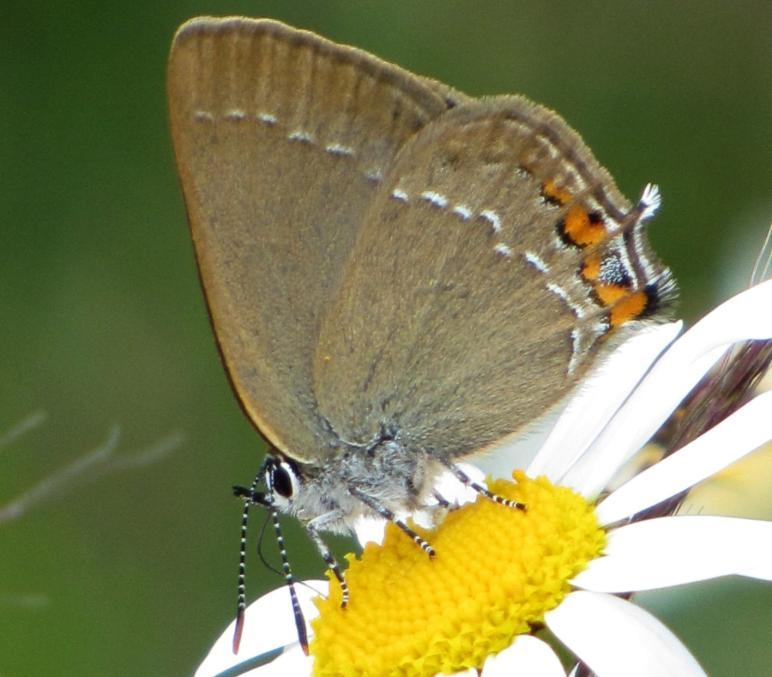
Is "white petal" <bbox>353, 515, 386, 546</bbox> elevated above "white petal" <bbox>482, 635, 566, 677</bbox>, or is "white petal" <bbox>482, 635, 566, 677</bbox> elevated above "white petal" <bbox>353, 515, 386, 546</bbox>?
"white petal" <bbox>353, 515, 386, 546</bbox>

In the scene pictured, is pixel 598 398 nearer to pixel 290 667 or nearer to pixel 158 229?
pixel 290 667

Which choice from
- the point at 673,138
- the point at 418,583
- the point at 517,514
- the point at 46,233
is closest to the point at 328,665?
the point at 418,583

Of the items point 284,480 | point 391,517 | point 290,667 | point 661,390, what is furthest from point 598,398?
point 290,667

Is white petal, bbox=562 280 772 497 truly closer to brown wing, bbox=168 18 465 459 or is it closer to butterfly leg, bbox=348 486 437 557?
butterfly leg, bbox=348 486 437 557

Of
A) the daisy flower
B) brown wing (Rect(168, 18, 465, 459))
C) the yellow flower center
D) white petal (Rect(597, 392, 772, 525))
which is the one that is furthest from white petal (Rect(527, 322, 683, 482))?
brown wing (Rect(168, 18, 465, 459))

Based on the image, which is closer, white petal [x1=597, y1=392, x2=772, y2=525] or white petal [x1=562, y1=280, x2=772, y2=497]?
white petal [x1=597, y1=392, x2=772, y2=525]

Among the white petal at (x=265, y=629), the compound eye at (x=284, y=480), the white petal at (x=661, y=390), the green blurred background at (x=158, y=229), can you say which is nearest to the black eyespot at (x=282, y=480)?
the compound eye at (x=284, y=480)

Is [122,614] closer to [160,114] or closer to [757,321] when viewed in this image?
[160,114]
